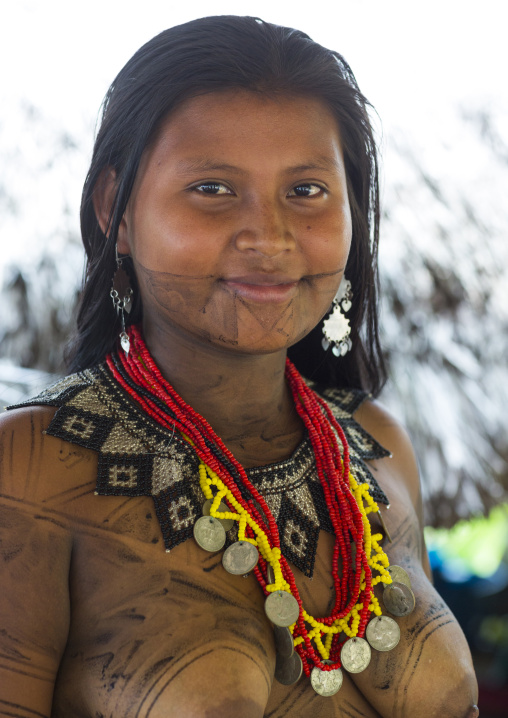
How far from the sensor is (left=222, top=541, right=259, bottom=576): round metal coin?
134cm

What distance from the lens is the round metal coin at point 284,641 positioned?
1.32 metres

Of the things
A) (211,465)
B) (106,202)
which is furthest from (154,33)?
(211,465)

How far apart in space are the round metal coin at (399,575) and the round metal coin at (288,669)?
290 mm

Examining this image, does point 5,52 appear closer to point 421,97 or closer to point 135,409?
point 421,97

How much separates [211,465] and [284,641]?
35 centimetres

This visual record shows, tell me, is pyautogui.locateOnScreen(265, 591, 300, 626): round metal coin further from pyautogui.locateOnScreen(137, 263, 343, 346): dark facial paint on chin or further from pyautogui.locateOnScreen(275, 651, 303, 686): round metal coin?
pyautogui.locateOnScreen(137, 263, 343, 346): dark facial paint on chin

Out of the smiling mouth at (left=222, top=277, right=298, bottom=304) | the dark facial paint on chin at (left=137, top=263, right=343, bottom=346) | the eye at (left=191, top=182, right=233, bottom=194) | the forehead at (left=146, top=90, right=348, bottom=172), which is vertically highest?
the forehead at (left=146, top=90, right=348, bottom=172)

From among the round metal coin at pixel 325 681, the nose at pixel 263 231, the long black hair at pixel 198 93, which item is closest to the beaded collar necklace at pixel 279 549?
the round metal coin at pixel 325 681

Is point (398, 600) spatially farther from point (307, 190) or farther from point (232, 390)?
point (307, 190)

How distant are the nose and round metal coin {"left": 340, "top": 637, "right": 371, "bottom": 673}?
2.46 feet

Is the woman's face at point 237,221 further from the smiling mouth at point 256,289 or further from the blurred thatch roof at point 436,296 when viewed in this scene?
the blurred thatch roof at point 436,296

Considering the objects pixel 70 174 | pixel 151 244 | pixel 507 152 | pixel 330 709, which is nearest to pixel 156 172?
pixel 151 244

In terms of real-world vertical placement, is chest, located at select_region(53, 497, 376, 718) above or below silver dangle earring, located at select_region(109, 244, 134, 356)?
below

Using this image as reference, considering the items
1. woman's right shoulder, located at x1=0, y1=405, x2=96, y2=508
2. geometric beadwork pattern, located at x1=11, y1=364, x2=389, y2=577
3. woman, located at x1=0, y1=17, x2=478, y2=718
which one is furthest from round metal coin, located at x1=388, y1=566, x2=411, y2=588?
woman's right shoulder, located at x1=0, y1=405, x2=96, y2=508
